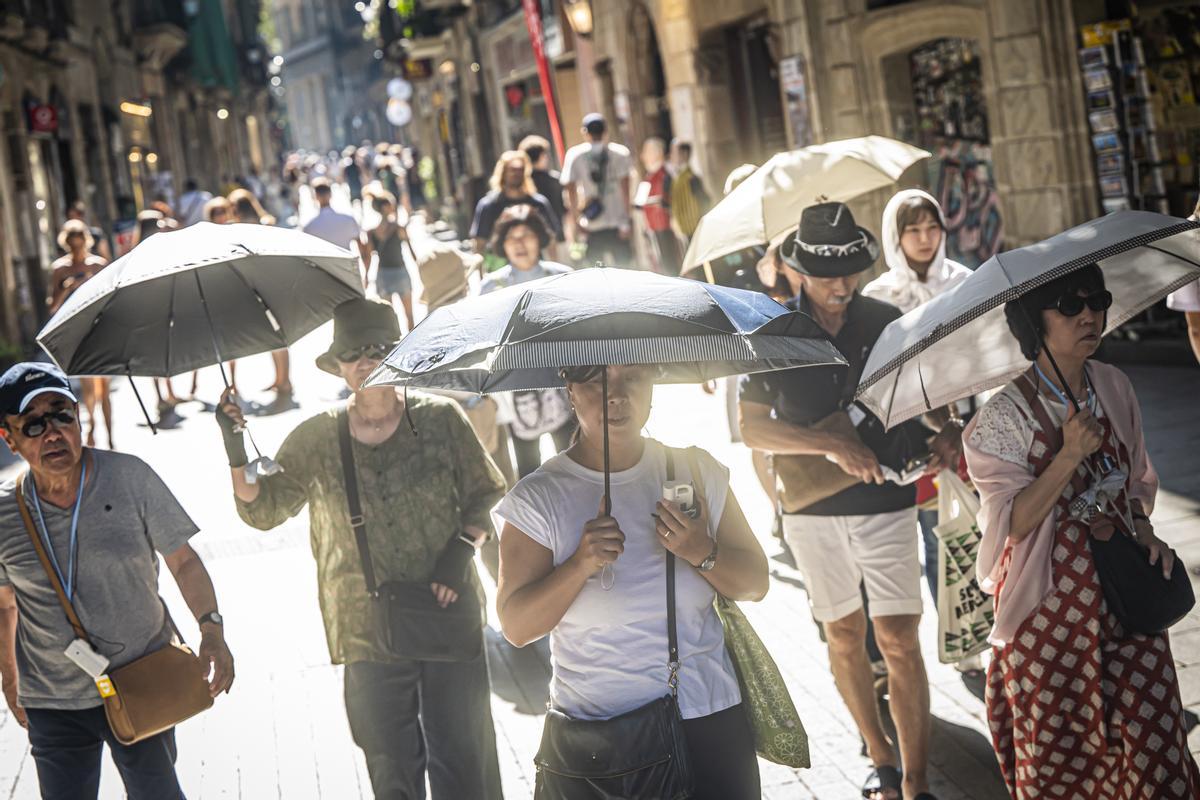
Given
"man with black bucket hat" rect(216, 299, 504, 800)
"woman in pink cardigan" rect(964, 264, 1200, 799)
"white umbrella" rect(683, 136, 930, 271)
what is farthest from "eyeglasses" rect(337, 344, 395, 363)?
"white umbrella" rect(683, 136, 930, 271)

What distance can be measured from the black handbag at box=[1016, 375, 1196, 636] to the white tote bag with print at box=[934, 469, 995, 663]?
3.15 ft

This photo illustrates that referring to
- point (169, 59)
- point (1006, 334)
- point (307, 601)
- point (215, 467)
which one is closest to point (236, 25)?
point (169, 59)

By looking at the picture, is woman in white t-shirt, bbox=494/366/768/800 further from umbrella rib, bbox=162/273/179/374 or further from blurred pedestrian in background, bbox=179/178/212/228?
blurred pedestrian in background, bbox=179/178/212/228

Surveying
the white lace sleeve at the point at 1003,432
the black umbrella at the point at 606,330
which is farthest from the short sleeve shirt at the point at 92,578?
the white lace sleeve at the point at 1003,432

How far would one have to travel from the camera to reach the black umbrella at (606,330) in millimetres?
3439

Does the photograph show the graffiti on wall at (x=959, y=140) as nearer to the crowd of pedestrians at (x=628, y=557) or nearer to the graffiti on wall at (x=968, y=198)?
the graffiti on wall at (x=968, y=198)

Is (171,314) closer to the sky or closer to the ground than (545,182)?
closer to the ground

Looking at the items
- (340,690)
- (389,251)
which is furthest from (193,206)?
(340,690)

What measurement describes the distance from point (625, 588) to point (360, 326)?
4.92ft

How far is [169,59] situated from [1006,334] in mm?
44323

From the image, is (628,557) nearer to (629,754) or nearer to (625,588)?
(625,588)

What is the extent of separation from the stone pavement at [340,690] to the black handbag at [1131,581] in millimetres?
1269

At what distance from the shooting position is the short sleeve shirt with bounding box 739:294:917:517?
17.6 feet

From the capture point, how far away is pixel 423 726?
495cm
